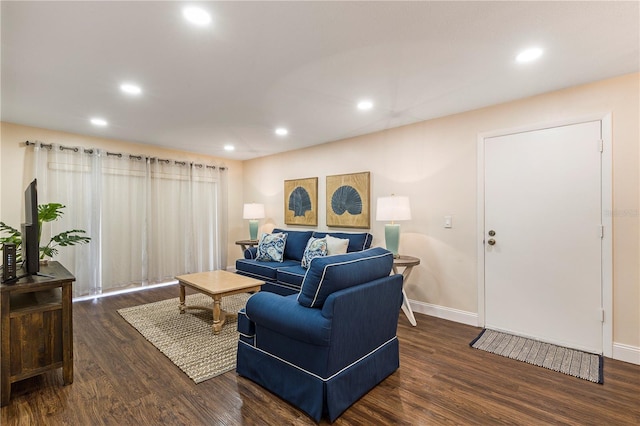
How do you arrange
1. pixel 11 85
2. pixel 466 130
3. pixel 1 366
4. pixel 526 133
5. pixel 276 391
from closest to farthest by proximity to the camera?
1. pixel 1 366
2. pixel 276 391
3. pixel 11 85
4. pixel 526 133
5. pixel 466 130

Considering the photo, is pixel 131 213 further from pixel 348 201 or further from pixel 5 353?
pixel 348 201

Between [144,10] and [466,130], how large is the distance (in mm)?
3137

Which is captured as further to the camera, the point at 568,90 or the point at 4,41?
the point at 568,90

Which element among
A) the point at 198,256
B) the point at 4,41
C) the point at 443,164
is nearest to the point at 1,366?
the point at 4,41

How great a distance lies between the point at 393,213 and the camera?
347cm

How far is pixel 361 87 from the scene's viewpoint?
8.89 ft

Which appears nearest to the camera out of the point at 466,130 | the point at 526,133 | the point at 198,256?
the point at 526,133

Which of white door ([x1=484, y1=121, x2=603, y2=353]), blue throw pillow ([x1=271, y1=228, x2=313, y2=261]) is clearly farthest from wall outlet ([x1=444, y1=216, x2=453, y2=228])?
blue throw pillow ([x1=271, y1=228, x2=313, y2=261])

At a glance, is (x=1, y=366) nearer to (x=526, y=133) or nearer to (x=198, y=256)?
(x=198, y=256)

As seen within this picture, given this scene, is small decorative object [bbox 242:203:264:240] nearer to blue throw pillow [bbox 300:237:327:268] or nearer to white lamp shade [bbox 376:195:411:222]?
→ blue throw pillow [bbox 300:237:327:268]

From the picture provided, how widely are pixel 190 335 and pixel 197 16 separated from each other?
2.73 meters

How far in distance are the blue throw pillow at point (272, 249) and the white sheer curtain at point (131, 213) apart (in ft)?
→ 5.47

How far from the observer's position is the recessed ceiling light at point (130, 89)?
2659 mm

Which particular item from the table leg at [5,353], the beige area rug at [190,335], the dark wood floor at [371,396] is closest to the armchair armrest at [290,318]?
the dark wood floor at [371,396]
